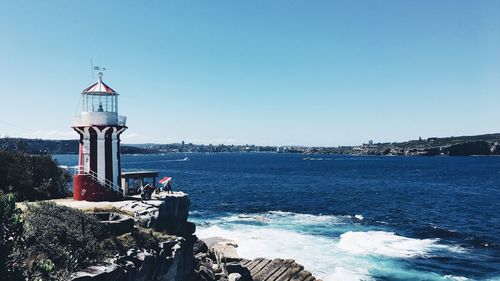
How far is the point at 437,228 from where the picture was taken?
48.5m

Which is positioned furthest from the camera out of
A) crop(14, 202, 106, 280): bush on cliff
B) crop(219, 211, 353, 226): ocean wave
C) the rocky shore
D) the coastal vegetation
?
crop(219, 211, 353, 226): ocean wave

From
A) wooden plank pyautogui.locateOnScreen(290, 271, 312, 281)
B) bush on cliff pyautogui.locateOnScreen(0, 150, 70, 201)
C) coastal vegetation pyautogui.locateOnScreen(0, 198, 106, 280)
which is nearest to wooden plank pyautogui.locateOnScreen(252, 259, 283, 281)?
wooden plank pyautogui.locateOnScreen(290, 271, 312, 281)

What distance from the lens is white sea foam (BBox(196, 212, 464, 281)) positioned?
32500mm

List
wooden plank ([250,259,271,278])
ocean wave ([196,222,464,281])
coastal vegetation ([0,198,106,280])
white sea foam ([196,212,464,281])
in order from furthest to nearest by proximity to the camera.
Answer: white sea foam ([196,212,464,281]) < ocean wave ([196,222,464,281]) < wooden plank ([250,259,271,278]) < coastal vegetation ([0,198,106,280])

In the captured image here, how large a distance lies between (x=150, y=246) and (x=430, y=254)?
92.5 feet

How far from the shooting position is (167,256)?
2103 centimetres

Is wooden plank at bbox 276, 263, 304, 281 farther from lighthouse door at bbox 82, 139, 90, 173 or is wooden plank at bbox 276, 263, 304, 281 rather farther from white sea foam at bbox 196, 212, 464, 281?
lighthouse door at bbox 82, 139, 90, 173

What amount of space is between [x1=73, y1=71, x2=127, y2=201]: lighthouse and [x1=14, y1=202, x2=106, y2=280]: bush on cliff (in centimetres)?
742

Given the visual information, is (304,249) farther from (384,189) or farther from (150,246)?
(384,189)

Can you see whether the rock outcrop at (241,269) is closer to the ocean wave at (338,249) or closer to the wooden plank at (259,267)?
the wooden plank at (259,267)

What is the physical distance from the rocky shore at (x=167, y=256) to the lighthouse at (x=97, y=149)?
4.56ft

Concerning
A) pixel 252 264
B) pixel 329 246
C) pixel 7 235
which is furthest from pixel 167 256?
pixel 329 246

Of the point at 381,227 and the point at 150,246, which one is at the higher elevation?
the point at 150,246

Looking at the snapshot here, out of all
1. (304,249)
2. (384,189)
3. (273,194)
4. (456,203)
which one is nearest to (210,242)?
(304,249)
